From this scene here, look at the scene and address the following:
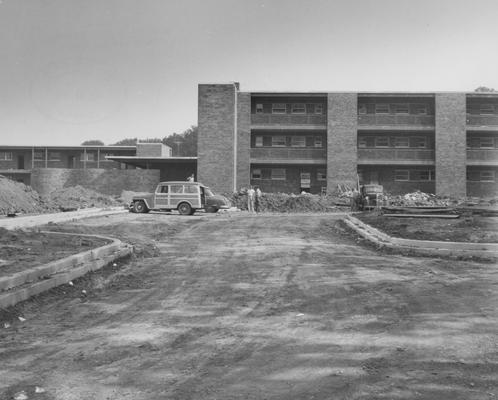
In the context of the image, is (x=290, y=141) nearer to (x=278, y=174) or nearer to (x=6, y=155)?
(x=278, y=174)

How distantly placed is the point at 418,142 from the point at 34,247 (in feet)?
132

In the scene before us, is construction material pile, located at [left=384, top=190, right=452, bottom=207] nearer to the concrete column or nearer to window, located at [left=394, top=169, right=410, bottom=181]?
the concrete column

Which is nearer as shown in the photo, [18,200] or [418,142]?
[18,200]

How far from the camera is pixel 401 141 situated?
45.8 metres

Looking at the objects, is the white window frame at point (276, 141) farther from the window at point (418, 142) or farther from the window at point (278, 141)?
the window at point (418, 142)

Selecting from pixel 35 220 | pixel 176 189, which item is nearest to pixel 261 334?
pixel 35 220

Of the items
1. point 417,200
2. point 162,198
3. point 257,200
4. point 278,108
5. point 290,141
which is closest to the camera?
point 162,198

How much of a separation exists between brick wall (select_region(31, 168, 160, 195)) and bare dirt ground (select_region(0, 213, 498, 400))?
37.1 metres

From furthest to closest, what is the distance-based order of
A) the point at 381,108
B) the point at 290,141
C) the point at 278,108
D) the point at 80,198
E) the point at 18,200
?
the point at 290,141
the point at 278,108
the point at 381,108
the point at 80,198
the point at 18,200

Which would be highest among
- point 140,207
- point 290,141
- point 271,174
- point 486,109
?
point 486,109

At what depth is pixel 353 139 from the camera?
145ft

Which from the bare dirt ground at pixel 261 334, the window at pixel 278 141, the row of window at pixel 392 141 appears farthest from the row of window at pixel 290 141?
the bare dirt ground at pixel 261 334

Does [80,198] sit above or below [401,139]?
below

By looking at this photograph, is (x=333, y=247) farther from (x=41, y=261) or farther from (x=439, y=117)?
(x=439, y=117)
